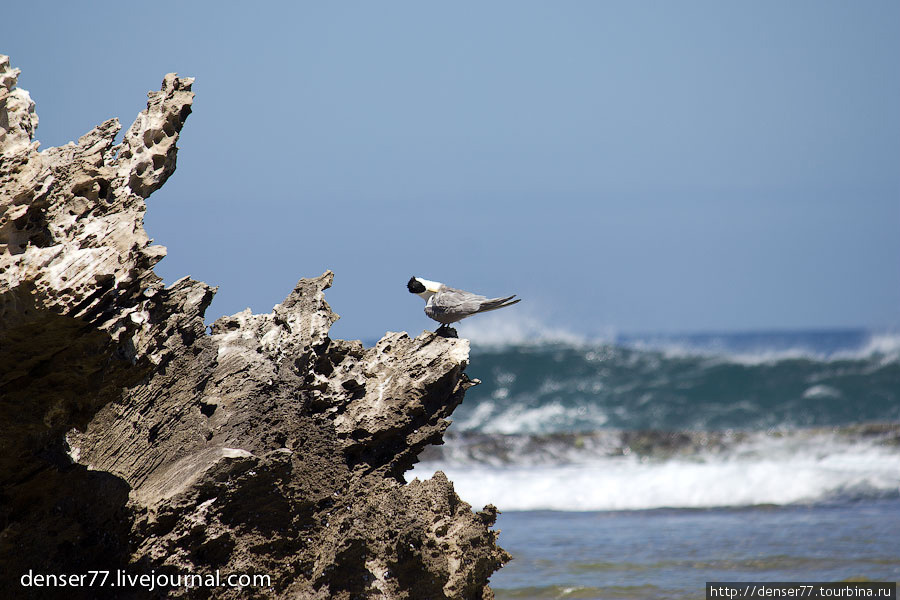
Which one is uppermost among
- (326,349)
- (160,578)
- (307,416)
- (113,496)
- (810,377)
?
(810,377)

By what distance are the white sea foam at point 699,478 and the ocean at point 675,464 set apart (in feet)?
0.13

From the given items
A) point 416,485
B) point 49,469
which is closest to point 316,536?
point 416,485

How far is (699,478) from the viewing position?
1270 centimetres

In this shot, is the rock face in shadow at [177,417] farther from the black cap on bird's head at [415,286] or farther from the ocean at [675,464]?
the ocean at [675,464]

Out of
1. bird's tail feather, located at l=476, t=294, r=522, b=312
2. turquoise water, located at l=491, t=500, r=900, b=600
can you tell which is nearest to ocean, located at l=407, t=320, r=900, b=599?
turquoise water, located at l=491, t=500, r=900, b=600

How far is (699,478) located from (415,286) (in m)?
8.48

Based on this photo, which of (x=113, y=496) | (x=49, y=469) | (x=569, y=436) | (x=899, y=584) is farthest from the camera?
(x=569, y=436)

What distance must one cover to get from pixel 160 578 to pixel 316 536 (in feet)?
2.37

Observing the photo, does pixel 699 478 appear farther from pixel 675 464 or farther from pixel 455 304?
pixel 455 304

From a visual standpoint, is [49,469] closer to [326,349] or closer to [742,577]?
[326,349]

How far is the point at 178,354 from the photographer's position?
13.3ft

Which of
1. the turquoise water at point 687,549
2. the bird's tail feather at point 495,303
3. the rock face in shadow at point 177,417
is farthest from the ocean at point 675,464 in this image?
the rock face in shadow at point 177,417

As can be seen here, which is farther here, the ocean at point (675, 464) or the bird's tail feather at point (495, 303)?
the ocean at point (675, 464)

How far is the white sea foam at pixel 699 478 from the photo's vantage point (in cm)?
1176
